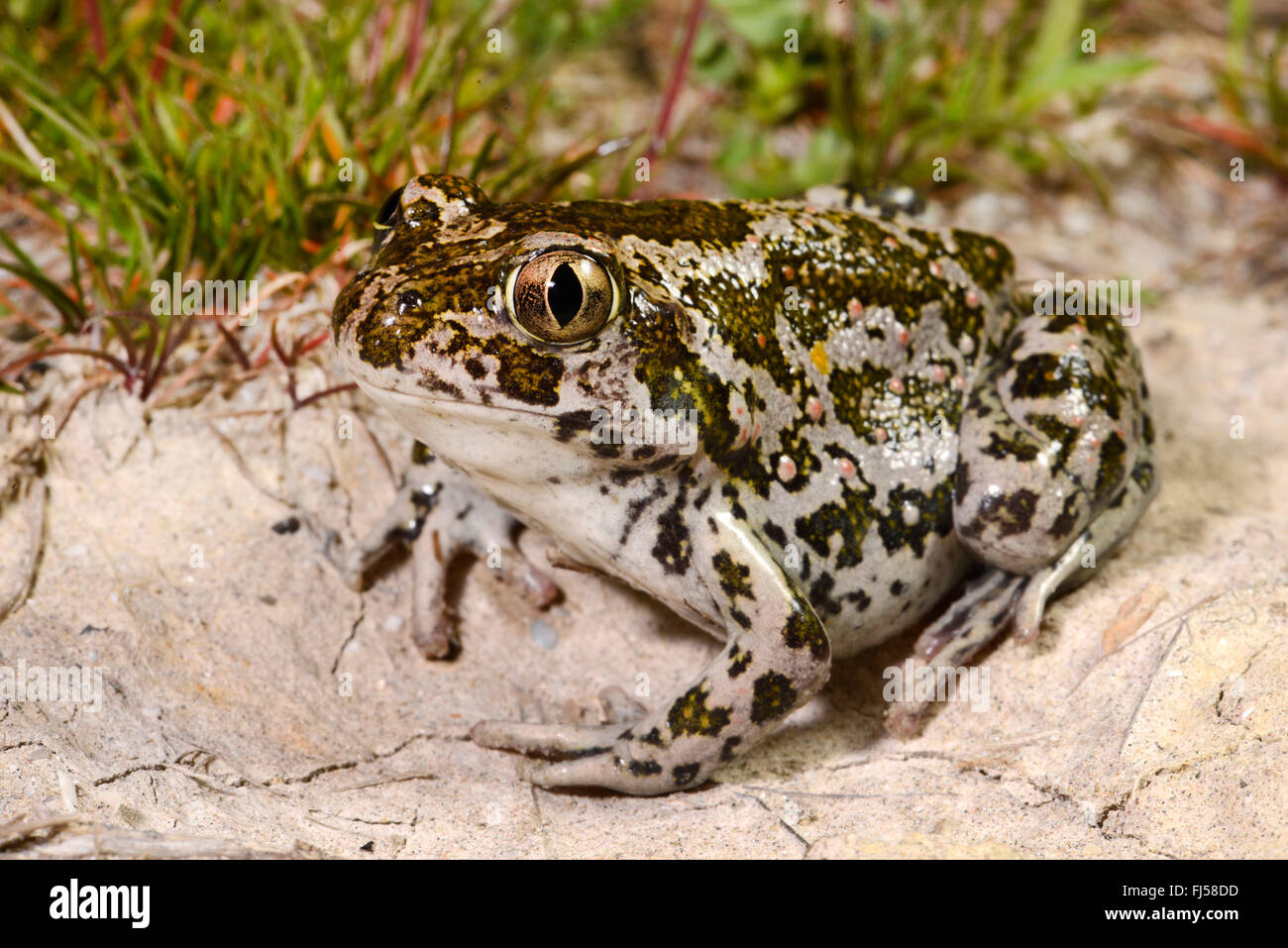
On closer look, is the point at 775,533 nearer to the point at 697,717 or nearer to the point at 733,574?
the point at 733,574

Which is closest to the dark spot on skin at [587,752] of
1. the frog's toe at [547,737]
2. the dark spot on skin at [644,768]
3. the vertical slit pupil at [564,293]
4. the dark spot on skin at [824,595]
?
the frog's toe at [547,737]

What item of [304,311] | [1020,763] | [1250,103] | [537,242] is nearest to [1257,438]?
[1020,763]

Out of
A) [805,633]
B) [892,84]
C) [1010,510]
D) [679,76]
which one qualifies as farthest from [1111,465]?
[892,84]

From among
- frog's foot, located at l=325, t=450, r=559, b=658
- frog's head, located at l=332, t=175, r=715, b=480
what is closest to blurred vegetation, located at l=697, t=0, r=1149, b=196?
frog's foot, located at l=325, t=450, r=559, b=658

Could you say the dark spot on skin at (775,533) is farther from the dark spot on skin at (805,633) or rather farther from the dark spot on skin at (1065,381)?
the dark spot on skin at (1065,381)

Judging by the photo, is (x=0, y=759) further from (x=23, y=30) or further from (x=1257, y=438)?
(x=1257, y=438)
